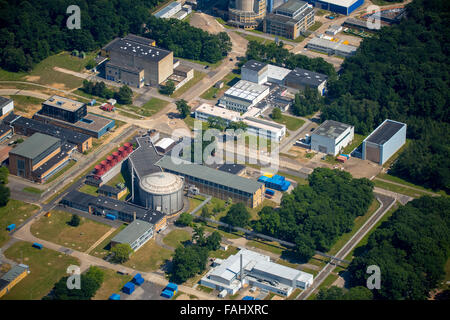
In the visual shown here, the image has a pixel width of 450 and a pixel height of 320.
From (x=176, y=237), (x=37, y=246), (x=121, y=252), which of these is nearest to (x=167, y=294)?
(x=121, y=252)

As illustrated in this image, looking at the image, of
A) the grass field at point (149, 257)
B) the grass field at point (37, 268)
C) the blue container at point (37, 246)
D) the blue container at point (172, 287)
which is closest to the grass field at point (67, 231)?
the blue container at point (37, 246)

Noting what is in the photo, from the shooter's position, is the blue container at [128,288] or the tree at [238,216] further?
the tree at [238,216]

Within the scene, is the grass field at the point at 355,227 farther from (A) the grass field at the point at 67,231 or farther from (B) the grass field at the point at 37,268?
(B) the grass field at the point at 37,268

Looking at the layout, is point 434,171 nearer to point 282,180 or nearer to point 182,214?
point 282,180

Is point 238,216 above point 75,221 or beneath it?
above

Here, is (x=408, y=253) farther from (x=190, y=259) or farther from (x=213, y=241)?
(x=190, y=259)

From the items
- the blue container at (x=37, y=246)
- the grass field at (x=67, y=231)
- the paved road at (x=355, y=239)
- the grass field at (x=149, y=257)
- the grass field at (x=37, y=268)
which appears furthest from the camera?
the grass field at (x=67, y=231)

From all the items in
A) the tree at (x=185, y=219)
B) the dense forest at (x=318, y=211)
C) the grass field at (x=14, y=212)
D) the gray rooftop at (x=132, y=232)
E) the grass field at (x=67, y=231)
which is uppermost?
the dense forest at (x=318, y=211)
